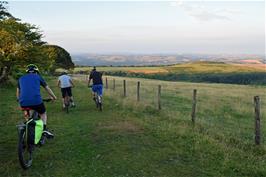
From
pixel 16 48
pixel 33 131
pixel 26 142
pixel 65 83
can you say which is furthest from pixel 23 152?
pixel 16 48

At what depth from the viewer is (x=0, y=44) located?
2930 cm

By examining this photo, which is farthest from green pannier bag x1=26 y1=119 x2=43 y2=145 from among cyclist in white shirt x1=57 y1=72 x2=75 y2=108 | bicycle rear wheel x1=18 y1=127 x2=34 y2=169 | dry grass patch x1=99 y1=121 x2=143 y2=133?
cyclist in white shirt x1=57 y1=72 x2=75 y2=108

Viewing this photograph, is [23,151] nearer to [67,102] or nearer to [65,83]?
[67,102]

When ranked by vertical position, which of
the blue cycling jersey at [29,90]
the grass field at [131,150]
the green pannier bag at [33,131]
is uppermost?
the blue cycling jersey at [29,90]

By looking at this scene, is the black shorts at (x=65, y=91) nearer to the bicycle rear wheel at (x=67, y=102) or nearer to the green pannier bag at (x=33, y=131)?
the bicycle rear wheel at (x=67, y=102)

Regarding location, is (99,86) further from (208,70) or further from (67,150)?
(208,70)

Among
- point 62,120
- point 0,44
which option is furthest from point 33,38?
point 62,120

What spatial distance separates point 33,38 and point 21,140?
3438cm

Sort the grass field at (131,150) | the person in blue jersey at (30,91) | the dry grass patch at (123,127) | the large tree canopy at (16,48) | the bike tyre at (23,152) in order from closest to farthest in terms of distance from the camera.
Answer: the bike tyre at (23,152)
the grass field at (131,150)
the person in blue jersey at (30,91)
the dry grass patch at (123,127)
the large tree canopy at (16,48)

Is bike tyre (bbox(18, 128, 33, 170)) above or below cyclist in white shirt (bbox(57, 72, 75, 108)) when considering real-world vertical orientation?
below

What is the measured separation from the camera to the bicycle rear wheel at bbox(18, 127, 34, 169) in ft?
25.8

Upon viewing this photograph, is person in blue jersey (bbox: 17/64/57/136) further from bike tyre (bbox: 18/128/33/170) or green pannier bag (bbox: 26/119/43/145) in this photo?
bike tyre (bbox: 18/128/33/170)

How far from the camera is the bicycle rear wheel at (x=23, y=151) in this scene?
25.8 feet

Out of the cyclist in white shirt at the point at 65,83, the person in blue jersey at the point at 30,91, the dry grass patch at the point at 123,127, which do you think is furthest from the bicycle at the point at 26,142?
the cyclist in white shirt at the point at 65,83
